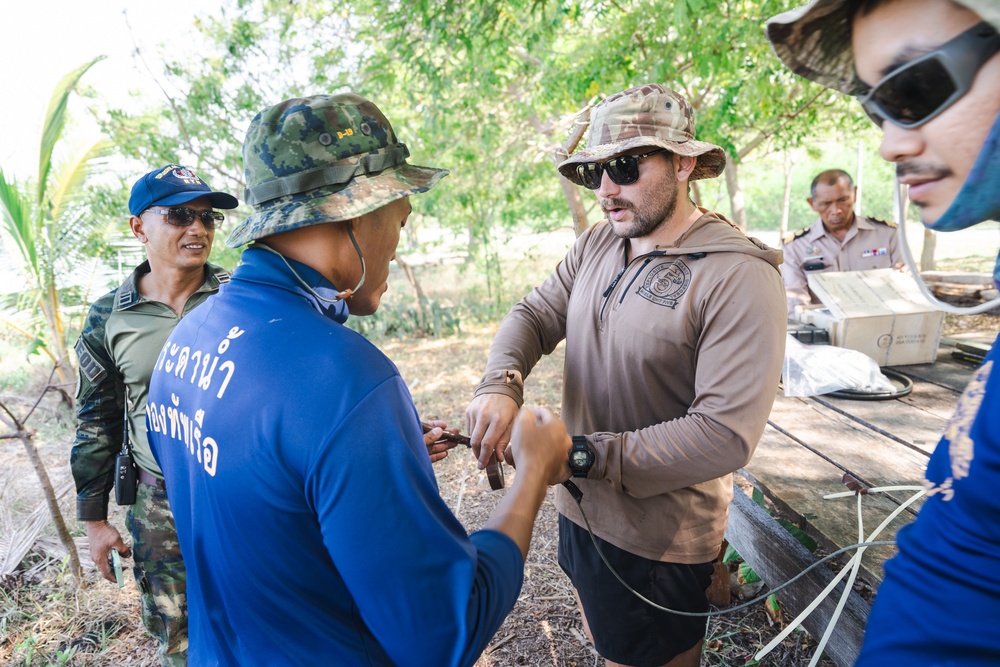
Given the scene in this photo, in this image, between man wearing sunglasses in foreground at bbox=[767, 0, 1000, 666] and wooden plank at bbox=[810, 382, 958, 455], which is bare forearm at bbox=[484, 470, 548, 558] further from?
wooden plank at bbox=[810, 382, 958, 455]

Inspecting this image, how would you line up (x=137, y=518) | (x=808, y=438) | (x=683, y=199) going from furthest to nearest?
(x=808, y=438), (x=137, y=518), (x=683, y=199)

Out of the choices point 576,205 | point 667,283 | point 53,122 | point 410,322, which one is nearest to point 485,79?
point 576,205

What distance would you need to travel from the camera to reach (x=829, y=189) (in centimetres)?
499

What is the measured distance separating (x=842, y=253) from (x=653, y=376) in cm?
411

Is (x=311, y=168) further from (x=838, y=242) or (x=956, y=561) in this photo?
(x=838, y=242)

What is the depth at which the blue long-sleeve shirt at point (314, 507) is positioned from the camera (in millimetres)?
979

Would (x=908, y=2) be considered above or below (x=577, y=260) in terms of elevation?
above

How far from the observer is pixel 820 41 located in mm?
1068

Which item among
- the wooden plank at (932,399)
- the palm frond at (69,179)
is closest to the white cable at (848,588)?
the wooden plank at (932,399)

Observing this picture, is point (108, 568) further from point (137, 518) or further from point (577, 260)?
point (577, 260)

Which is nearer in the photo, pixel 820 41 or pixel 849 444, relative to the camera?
pixel 820 41

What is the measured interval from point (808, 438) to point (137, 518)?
10.0ft

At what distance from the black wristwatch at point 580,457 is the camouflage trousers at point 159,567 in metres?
1.86

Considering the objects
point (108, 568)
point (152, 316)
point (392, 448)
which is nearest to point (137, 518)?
point (108, 568)
